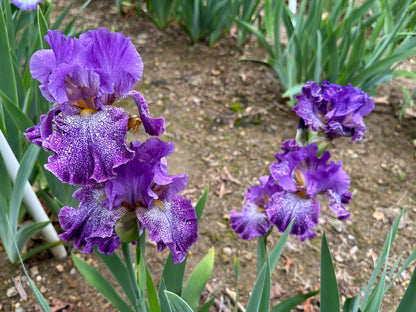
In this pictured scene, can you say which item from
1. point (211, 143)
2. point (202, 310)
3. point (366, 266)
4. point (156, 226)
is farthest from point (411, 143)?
point (156, 226)

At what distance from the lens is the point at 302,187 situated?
92cm

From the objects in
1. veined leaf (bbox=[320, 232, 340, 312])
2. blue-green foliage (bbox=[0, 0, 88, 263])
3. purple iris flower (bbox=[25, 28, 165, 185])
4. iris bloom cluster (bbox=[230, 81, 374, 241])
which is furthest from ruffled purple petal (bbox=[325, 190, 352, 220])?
blue-green foliage (bbox=[0, 0, 88, 263])

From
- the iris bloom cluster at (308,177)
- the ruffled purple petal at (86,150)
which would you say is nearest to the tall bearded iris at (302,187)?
the iris bloom cluster at (308,177)

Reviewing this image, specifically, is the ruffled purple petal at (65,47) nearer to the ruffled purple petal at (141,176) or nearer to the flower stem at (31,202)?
the ruffled purple petal at (141,176)

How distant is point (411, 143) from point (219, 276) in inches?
54.3

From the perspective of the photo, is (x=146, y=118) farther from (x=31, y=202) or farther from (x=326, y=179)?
(x=31, y=202)

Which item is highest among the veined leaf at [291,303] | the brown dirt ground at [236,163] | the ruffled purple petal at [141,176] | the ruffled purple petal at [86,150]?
the ruffled purple petal at [86,150]

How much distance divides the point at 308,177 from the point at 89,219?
502mm

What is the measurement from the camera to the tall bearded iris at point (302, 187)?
0.91 metres

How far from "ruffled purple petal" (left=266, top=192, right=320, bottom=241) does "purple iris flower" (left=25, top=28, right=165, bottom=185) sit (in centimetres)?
41

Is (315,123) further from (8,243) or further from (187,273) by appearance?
(8,243)

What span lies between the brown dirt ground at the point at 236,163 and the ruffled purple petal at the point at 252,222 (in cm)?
52

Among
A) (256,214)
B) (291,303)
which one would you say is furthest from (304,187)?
(291,303)

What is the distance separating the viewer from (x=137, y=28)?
291 centimetres
